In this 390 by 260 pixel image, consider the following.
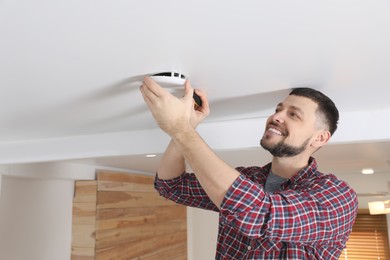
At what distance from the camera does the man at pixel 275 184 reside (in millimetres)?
868

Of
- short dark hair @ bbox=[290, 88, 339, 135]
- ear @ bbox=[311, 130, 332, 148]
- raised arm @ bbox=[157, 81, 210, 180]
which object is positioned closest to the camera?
short dark hair @ bbox=[290, 88, 339, 135]

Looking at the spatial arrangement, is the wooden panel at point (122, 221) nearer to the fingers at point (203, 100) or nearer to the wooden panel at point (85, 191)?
the wooden panel at point (85, 191)

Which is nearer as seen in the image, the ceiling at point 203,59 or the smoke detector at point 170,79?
the ceiling at point 203,59

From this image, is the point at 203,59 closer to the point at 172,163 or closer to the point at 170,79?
the point at 170,79

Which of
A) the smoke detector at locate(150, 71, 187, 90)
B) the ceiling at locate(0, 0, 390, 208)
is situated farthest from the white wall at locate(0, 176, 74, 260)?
the smoke detector at locate(150, 71, 187, 90)

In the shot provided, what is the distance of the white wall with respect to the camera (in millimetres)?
2410

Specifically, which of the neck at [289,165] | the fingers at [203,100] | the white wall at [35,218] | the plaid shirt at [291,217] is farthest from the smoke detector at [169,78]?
the white wall at [35,218]

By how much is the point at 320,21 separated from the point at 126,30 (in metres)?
0.35

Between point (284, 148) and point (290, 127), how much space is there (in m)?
0.06

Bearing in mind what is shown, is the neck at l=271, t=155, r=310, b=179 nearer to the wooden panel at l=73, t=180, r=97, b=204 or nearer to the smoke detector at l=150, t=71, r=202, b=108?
the smoke detector at l=150, t=71, r=202, b=108

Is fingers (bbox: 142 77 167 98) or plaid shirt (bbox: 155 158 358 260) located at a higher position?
fingers (bbox: 142 77 167 98)

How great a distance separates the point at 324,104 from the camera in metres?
1.08

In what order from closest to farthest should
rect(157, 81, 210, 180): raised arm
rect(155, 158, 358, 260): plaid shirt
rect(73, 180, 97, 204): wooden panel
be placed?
rect(155, 158, 358, 260): plaid shirt → rect(157, 81, 210, 180): raised arm → rect(73, 180, 97, 204): wooden panel

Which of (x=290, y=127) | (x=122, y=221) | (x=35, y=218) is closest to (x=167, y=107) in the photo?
(x=290, y=127)
